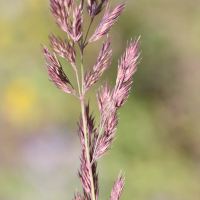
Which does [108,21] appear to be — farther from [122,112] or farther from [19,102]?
[19,102]

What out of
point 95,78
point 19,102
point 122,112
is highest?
point 19,102

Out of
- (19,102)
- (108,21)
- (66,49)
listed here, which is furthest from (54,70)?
(19,102)

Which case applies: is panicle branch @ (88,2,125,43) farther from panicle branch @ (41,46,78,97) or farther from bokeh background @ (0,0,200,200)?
bokeh background @ (0,0,200,200)

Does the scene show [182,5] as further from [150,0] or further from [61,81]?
[61,81]

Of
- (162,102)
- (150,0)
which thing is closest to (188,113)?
(162,102)

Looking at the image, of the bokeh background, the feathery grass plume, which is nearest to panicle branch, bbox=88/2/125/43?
the feathery grass plume

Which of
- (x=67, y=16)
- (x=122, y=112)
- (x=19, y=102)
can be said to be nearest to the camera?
(x=67, y=16)

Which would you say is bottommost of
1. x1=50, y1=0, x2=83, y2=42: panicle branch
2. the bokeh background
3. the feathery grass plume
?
the feathery grass plume

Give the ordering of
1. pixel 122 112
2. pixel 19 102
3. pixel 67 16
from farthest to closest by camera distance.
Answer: pixel 19 102
pixel 122 112
pixel 67 16
